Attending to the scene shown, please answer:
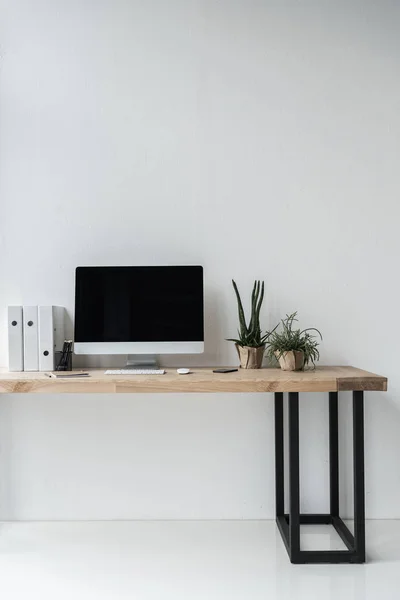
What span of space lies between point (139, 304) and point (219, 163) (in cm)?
83

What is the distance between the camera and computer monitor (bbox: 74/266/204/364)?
2.51m

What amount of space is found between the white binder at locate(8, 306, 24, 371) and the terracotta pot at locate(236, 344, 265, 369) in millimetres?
1029

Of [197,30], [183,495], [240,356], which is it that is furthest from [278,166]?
[183,495]

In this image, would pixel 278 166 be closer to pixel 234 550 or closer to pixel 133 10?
pixel 133 10

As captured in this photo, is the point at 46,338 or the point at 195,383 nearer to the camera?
the point at 195,383

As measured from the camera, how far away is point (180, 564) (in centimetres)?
218

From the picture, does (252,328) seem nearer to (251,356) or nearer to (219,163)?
(251,356)

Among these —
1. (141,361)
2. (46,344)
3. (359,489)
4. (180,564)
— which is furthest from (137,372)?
(359,489)

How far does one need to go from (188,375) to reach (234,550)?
785 mm

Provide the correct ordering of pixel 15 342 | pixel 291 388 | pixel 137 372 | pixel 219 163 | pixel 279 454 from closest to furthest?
pixel 291 388, pixel 137 372, pixel 15 342, pixel 279 454, pixel 219 163

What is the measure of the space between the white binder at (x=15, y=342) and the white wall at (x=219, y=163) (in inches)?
9.0

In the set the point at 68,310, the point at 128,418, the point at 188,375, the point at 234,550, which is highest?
the point at 68,310

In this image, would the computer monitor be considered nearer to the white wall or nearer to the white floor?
the white wall

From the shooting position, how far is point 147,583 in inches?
80.0
